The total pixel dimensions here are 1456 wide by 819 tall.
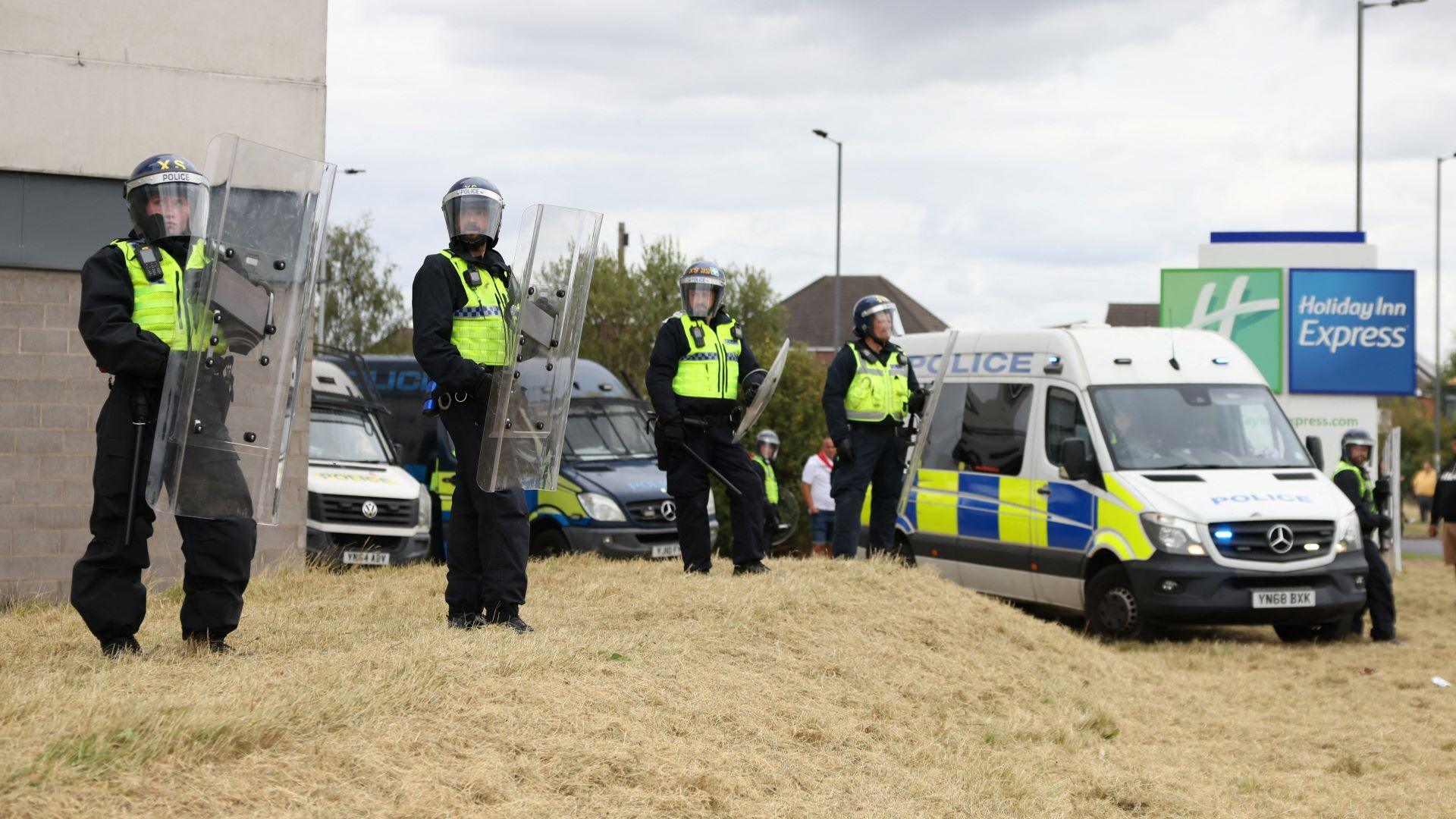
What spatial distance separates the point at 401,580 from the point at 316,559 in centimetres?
194

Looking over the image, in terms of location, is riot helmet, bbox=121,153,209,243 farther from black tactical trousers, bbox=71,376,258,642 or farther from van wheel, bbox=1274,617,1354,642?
van wheel, bbox=1274,617,1354,642

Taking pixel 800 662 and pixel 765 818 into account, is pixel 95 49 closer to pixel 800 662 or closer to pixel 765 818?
pixel 800 662

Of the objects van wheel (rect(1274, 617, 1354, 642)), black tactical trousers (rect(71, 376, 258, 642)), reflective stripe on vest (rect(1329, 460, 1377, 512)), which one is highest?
reflective stripe on vest (rect(1329, 460, 1377, 512))

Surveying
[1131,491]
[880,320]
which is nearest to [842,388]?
[880,320]

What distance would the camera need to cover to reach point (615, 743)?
16.5ft

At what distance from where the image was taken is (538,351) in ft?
22.4

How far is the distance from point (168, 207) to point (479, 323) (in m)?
1.37

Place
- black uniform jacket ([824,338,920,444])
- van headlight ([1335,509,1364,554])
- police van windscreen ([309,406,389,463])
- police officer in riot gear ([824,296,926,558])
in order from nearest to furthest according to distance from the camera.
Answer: black uniform jacket ([824,338,920,444]) < police officer in riot gear ([824,296,926,558]) < van headlight ([1335,509,1364,554]) < police van windscreen ([309,406,389,463])

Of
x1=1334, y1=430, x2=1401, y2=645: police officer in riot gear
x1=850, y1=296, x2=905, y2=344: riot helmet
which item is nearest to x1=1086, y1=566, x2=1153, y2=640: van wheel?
x1=1334, y1=430, x2=1401, y2=645: police officer in riot gear

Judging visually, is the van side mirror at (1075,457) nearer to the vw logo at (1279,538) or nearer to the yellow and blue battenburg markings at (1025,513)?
the yellow and blue battenburg markings at (1025,513)

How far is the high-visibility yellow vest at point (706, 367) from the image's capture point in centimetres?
897

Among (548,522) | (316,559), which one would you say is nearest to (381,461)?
(548,522)

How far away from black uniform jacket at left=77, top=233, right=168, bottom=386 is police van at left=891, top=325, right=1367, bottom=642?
21.5 ft

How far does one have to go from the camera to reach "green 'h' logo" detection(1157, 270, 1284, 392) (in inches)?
752
